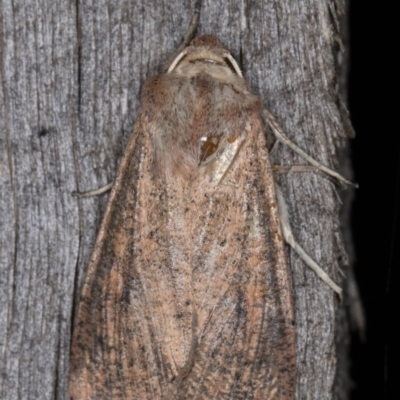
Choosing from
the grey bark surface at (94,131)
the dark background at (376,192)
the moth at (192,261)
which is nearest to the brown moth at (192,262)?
the moth at (192,261)

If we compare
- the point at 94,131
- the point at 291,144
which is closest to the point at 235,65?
the point at 291,144

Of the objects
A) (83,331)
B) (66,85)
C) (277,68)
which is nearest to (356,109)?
(277,68)

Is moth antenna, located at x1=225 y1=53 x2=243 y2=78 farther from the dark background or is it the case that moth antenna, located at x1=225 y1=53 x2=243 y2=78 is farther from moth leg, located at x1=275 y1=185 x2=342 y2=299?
the dark background

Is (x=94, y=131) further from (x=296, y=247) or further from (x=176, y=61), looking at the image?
(x=296, y=247)

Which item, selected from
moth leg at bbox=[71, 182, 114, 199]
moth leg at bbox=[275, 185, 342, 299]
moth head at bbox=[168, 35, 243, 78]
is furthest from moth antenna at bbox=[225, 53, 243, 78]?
moth leg at bbox=[71, 182, 114, 199]

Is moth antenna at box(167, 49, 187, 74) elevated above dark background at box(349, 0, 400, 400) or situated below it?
above

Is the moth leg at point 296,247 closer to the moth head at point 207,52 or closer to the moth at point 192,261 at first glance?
the moth at point 192,261
